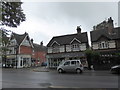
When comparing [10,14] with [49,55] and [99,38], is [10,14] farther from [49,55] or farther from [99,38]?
[49,55]

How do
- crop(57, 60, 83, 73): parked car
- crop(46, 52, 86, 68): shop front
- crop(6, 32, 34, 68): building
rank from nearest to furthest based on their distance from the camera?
crop(57, 60, 83, 73): parked car → crop(46, 52, 86, 68): shop front → crop(6, 32, 34, 68): building

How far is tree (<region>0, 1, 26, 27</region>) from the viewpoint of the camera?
21.0 feet

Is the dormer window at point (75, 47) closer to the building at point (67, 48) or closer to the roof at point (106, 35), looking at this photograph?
the building at point (67, 48)

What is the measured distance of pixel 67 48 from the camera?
32.8 metres

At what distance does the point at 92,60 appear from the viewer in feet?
85.2

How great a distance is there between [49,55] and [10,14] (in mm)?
28428

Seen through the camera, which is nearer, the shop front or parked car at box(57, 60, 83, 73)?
parked car at box(57, 60, 83, 73)

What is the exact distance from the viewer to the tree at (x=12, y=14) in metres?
6.40

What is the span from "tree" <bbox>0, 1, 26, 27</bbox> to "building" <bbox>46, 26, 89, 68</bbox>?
935 inches

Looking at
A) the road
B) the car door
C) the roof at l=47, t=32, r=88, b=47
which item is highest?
the roof at l=47, t=32, r=88, b=47

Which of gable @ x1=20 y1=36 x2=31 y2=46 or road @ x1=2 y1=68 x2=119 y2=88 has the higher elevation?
gable @ x1=20 y1=36 x2=31 y2=46

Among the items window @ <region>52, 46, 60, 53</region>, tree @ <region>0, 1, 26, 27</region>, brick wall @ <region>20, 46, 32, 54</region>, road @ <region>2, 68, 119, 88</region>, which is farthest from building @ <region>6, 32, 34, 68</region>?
tree @ <region>0, 1, 26, 27</region>

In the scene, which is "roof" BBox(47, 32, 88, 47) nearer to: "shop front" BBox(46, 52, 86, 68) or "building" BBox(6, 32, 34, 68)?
"shop front" BBox(46, 52, 86, 68)

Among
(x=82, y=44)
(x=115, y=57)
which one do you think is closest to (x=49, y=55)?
(x=82, y=44)
